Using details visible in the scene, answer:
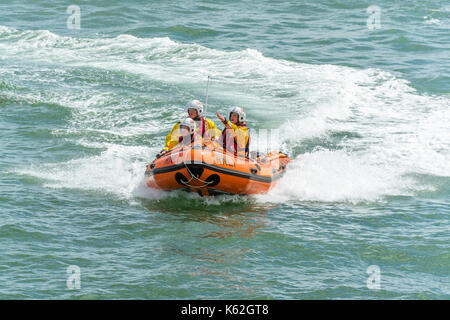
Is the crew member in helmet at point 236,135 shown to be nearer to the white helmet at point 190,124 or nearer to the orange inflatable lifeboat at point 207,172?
the orange inflatable lifeboat at point 207,172

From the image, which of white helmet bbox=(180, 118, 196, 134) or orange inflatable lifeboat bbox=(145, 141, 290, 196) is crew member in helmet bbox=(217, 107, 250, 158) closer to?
orange inflatable lifeboat bbox=(145, 141, 290, 196)

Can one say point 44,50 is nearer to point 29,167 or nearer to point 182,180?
point 29,167

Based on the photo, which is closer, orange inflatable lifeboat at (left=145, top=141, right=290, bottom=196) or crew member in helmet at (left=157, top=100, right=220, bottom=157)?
orange inflatable lifeboat at (left=145, top=141, right=290, bottom=196)

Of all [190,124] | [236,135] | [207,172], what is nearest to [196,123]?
[190,124]

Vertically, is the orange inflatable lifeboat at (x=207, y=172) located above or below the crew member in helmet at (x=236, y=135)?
below

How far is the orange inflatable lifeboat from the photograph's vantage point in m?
9.47

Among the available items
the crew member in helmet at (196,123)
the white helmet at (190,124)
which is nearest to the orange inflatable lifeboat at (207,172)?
the white helmet at (190,124)

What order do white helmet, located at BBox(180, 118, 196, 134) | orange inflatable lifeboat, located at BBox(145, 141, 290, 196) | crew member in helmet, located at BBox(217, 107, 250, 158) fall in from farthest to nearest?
1. crew member in helmet, located at BBox(217, 107, 250, 158)
2. white helmet, located at BBox(180, 118, 196, 134)
3. orange inflatable lifeboat, located at BBox(145, 141, 290, 196)

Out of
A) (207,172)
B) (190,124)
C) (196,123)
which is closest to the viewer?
(207,172)

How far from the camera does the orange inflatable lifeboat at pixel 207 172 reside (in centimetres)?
947

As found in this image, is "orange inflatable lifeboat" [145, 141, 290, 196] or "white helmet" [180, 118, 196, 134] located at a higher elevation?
"white helmet" [180, 118, 196, 134]

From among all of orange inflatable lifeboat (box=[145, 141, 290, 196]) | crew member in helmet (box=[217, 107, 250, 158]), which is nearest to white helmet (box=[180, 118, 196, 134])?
orange inflatable lifeboat (box=[145, 141, 290, 196])

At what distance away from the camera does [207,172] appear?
9484 mm

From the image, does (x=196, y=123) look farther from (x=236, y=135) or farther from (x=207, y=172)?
(x=207, y=172)
